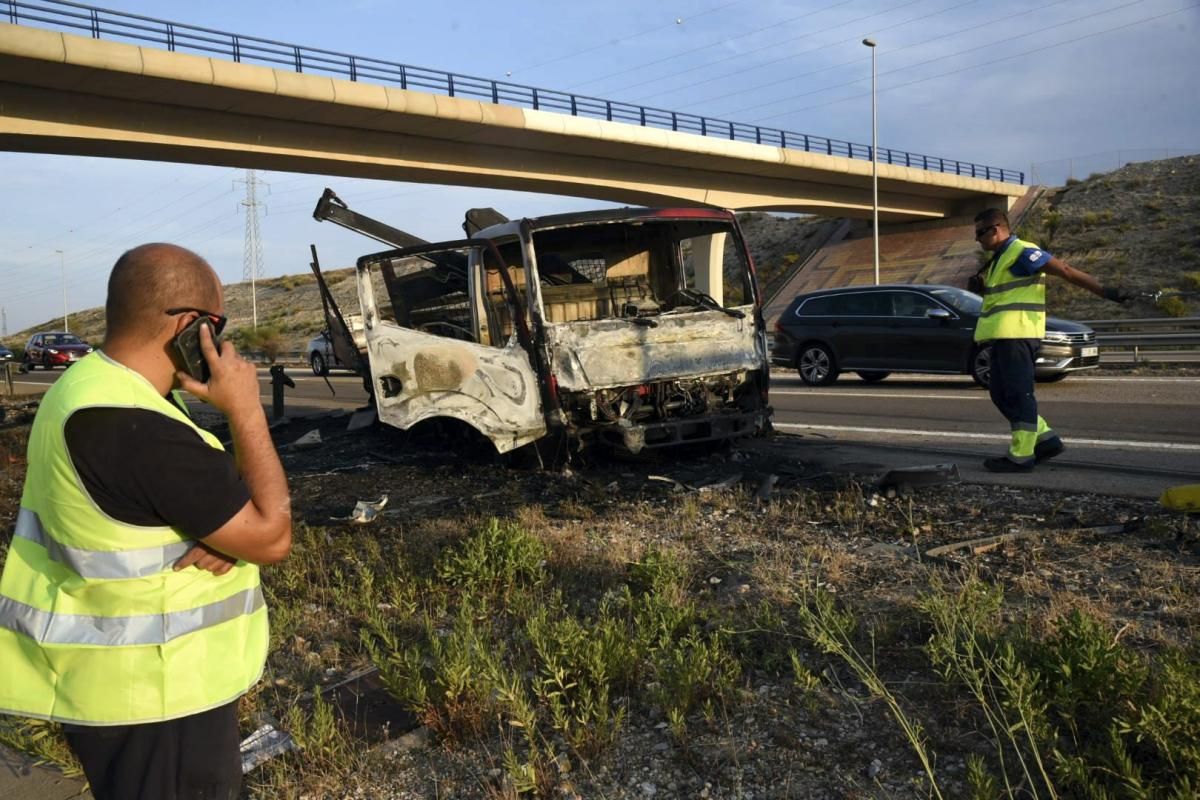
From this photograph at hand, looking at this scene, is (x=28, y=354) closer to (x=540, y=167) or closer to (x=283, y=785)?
(x=540, y=167)

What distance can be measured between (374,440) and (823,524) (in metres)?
6.08

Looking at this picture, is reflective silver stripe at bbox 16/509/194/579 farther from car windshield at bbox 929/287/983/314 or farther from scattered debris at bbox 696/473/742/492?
car windshield at bbox 929/287/983/314

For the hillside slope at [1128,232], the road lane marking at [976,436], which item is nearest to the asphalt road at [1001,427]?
the road lane marking at [976,436]

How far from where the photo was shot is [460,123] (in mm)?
25078

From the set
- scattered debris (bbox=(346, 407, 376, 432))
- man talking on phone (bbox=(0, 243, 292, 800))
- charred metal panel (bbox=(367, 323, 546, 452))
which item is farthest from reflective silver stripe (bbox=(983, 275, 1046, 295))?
scattered debris (bbox=(346, 407, 376, 432))

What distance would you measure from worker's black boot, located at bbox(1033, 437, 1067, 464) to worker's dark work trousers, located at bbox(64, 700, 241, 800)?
6147mm

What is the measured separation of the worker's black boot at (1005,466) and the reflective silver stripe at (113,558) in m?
6.04

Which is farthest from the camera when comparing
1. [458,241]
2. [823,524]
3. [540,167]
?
[540,167]

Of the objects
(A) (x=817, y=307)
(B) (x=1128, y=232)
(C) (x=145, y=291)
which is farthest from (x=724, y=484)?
(B) (x=1128, y=232)

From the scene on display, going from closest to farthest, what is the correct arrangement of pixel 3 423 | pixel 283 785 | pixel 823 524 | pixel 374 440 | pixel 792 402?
pixel 283 785, pixel 823 524, pixel 374 440, pixel 792 402, pixel 3 423

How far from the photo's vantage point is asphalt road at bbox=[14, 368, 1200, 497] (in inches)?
271

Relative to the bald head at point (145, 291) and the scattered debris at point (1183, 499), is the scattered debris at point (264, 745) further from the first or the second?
the scattered debris at point (1183, 499)

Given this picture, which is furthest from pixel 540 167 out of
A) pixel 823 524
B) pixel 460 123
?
pixel 823 524

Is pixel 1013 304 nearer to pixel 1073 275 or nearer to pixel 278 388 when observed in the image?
pixel 1073 275
